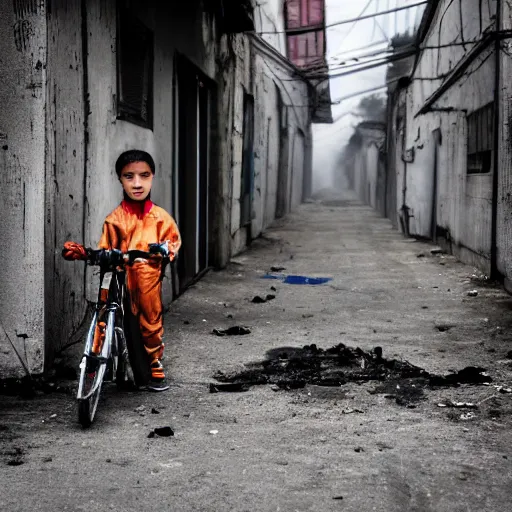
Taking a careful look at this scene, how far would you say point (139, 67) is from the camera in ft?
22.7

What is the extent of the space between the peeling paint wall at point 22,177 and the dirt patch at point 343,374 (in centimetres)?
126

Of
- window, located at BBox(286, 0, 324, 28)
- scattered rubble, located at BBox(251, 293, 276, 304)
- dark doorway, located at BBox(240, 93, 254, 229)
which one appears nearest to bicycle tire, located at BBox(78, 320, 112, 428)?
scattered rubble, located at BBox(251, 293, 276, 304)

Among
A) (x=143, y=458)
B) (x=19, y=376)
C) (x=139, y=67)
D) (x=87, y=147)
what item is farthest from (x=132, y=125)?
(x=143, y=458)

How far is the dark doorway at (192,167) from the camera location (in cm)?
885

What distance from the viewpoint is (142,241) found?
4.65m

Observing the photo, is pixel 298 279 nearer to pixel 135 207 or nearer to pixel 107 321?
pixel 135 207

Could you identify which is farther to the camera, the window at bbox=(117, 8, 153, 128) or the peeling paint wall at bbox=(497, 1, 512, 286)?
the peeling paint wall at bbox=(497, 1, 512, 286)

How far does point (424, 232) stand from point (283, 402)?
12.6m

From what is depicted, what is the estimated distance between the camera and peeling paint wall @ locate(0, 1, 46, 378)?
4672mm

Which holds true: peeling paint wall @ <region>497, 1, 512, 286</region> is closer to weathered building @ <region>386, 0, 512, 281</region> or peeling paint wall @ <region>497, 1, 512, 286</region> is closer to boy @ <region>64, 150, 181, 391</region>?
weathered building @ <region>386, 0, 512, 281</region>

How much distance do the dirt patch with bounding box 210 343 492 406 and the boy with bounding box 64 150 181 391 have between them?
0.71 m

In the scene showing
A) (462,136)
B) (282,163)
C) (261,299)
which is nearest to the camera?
(261,299)

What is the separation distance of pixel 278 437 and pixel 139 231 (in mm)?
1553

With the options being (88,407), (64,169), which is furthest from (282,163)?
(88,407)
